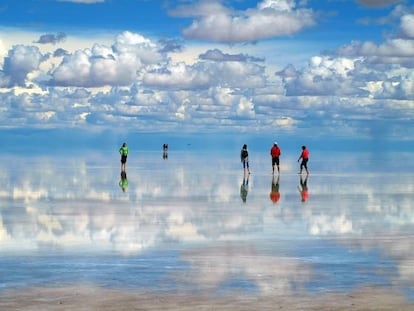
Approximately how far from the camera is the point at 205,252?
1658cm

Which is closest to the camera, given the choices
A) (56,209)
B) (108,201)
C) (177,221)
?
(177,221)

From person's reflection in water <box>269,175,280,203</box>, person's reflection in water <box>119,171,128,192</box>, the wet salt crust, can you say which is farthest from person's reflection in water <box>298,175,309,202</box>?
person's reflection in water <box>119,171,128,192</box>

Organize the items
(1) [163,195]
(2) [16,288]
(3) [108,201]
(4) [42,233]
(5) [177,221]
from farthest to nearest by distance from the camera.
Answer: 1. (1) [163,195]
2. (3) [108,201]
3. (5) [177,221]
4. (4) [42,233]
5. (2) [16,288]

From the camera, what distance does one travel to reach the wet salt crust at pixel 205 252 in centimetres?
1184

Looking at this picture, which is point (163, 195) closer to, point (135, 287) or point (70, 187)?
point (70, 187)

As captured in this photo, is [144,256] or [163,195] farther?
[163,195]

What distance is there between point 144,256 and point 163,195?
16.7 metres

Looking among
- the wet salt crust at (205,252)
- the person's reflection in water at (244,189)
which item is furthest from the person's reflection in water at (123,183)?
the person's reflection in water at (244,189)

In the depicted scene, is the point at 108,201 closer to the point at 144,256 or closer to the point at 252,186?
the point at 252,186

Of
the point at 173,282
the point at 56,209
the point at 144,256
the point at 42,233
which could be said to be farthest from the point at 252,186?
the point at 173,282

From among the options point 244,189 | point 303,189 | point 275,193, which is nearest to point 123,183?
point 244,189

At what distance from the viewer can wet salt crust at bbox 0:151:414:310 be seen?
11.8m

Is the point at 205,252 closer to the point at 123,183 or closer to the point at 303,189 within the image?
the point at 303,189

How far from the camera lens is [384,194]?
3359 centimetres
